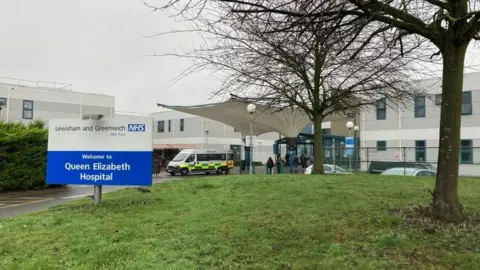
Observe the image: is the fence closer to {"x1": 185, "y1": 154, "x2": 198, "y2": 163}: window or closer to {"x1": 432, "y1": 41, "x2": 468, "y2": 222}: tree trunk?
{"x1": 185, "y1": 154, "x2": 198, "y2": 163}: window

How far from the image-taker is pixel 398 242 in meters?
5.25

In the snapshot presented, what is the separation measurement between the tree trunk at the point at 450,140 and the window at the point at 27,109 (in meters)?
50.9

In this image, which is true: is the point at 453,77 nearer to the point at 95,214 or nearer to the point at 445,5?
the point at 445,5

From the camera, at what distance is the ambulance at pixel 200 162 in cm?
3831

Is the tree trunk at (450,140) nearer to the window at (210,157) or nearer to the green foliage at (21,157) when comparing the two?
the green foliage at (21,157)

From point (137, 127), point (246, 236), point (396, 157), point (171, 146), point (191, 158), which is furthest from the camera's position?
point (171, 146)

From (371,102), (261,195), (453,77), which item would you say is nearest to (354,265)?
(453,77)

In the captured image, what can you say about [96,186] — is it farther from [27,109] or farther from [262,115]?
[27,109]

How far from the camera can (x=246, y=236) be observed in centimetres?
585

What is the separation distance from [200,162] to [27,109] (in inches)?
926

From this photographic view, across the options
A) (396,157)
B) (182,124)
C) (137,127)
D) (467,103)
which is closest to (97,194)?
(137,127)

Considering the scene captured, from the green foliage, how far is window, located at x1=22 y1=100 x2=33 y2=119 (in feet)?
105

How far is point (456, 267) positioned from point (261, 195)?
5694 millimetres

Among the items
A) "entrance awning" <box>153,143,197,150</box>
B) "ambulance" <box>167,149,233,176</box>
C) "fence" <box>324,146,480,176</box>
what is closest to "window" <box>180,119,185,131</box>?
"entrance awning" <box>153,143,197,150</box>
